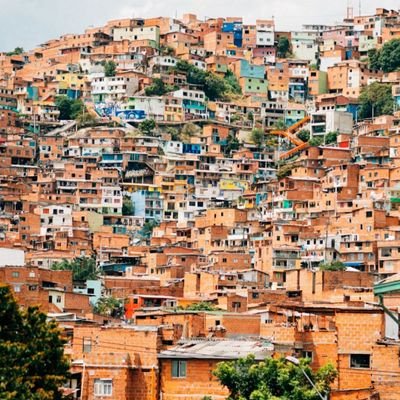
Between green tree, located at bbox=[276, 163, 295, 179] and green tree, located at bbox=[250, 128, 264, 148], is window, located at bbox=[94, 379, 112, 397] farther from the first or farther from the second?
green tree, located at bbox=[250, 128, 264, 148]

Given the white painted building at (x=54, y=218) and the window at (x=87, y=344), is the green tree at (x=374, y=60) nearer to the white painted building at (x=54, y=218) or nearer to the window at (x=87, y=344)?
the white painted building at (x=54, y=218)

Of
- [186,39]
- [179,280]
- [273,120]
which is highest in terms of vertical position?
[186,39]

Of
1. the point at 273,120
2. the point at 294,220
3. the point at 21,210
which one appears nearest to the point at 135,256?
the point at 294,220

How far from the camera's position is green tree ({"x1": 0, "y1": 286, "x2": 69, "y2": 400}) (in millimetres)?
22562

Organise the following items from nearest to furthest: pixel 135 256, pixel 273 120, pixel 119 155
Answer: pixel 135 256 → pixel 119 155 → pixel 273 120

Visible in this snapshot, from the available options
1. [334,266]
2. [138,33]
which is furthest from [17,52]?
[334,266]

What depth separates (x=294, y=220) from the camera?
69125 millimetres

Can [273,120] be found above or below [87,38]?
below

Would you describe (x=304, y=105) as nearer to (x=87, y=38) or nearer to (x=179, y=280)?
(x=87, y=38)

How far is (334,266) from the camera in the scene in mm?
58781

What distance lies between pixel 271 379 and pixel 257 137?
225ft

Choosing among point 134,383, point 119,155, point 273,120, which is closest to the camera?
point 134,383

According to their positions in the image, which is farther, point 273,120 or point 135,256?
point 273,120

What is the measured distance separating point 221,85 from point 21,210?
25.3 m
